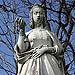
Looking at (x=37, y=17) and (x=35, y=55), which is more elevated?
(x=37, y=17)

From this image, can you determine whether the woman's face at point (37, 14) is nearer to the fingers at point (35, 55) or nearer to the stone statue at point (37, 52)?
the stone statue at point (37, 52)

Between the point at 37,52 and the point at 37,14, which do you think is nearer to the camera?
the point at 37,52

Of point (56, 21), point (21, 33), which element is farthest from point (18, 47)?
point (56, 21)

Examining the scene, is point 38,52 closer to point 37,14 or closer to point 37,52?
point 37,52

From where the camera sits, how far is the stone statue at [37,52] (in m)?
5.70

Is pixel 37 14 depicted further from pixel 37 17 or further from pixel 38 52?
pixel 38 52

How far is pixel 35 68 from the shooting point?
5684mm

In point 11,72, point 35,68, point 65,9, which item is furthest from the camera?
point 65,9

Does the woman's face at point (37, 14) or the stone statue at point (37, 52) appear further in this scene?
the woman's face at point (37, 14)

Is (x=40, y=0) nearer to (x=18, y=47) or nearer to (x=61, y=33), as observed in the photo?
(x=61, y=33)

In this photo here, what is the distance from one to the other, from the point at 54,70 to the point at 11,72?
582 cm

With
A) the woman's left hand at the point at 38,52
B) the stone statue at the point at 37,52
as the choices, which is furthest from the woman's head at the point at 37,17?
the woman's left hand at the point at 38,52

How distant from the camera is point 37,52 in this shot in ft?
19.1

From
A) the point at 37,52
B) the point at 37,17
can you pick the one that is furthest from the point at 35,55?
the point at 37,17
